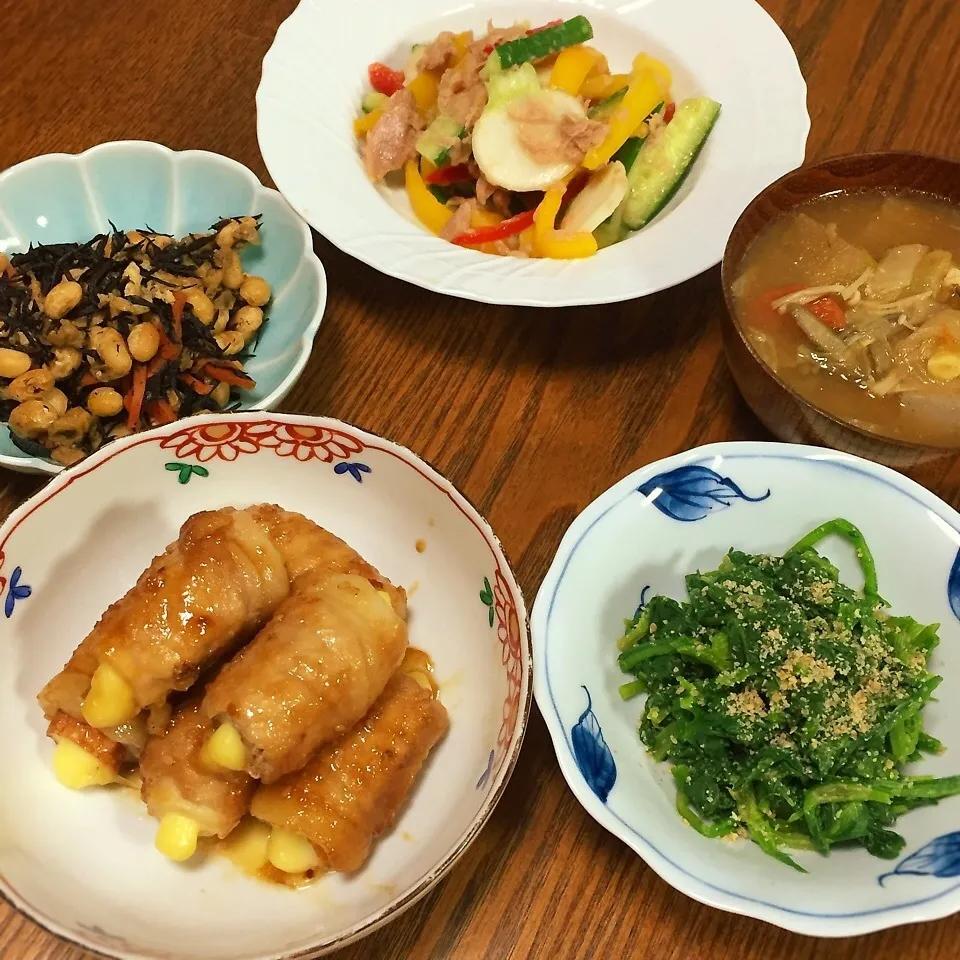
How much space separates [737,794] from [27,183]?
204 centimetres

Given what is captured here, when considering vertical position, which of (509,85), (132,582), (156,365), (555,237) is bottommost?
(132,582)

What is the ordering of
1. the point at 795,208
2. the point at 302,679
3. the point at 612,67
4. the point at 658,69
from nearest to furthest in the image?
the point at 302,679 < the point at 795,208 < the point at 658,69 < the point at 612,67

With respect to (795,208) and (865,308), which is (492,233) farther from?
(865,308)

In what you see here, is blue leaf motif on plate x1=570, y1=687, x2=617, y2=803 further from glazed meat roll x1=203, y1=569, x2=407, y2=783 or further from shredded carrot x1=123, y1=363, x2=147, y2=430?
shredded carrot x1=123, y1=363, x2=147, y2=430

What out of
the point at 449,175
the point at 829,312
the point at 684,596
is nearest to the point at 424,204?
the point at 449,175

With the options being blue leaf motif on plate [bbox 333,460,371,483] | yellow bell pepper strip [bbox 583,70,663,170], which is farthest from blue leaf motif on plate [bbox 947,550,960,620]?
yellow bell pepper strip [bbox 583,70,663,170]

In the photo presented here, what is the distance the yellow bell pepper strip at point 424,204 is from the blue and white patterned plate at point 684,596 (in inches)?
40.4

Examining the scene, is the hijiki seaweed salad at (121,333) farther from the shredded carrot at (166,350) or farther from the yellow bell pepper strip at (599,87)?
the yellow bell pepper strip at (599,87)

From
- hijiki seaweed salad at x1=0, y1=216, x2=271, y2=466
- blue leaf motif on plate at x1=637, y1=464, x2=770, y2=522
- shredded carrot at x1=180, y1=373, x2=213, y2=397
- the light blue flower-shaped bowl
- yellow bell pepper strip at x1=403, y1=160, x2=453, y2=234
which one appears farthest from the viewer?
yellow bell pepper strip at x1=403, y1=160, x2=453, y2=234

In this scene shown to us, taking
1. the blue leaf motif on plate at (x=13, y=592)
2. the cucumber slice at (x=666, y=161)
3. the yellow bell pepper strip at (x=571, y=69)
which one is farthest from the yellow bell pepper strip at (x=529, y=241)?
the blue leaf motif on plate at (x=13, y=592)

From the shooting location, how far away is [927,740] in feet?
4.64

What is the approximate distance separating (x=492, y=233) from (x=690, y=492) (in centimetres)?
95

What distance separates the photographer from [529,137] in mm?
2186

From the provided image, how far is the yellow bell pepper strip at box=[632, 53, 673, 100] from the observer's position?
2.39 metres
